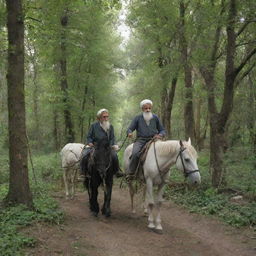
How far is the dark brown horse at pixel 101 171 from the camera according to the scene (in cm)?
788

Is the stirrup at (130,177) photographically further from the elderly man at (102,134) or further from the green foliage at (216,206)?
the green foliage at (216,206)

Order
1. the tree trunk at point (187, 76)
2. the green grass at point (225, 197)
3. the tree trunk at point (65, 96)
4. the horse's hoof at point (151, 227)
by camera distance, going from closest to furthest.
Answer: the horse's hoof at point (151, 227)
the green grass at point (225, 197)
the tree trunk at point (187, 76)
the tree trunk at point (65, 96)

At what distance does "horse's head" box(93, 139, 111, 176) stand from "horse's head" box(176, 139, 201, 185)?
72.2 inches

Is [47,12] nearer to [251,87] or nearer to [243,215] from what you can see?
[243,215]

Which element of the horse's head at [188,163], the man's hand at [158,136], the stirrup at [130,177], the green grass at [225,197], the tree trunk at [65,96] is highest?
the tree trunk at [65,96]

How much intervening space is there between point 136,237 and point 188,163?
189 centimetres

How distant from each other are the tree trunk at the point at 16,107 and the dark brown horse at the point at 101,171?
64.0 inches

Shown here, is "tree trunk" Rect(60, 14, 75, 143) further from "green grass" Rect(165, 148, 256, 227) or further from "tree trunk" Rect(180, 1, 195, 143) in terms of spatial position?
"green grass" Rect(165, 148, 256, 227)

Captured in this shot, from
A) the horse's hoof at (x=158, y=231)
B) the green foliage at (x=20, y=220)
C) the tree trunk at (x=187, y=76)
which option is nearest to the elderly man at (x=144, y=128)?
the horse's hoof at (x=158, y=231)

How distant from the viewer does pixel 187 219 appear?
8570 mm

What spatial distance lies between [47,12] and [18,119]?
328 centimetres

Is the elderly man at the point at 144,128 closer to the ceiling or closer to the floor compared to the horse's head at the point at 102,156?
closer to the ceiling

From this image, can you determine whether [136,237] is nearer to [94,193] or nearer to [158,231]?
[158,231]

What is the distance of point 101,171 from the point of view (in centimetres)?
782
